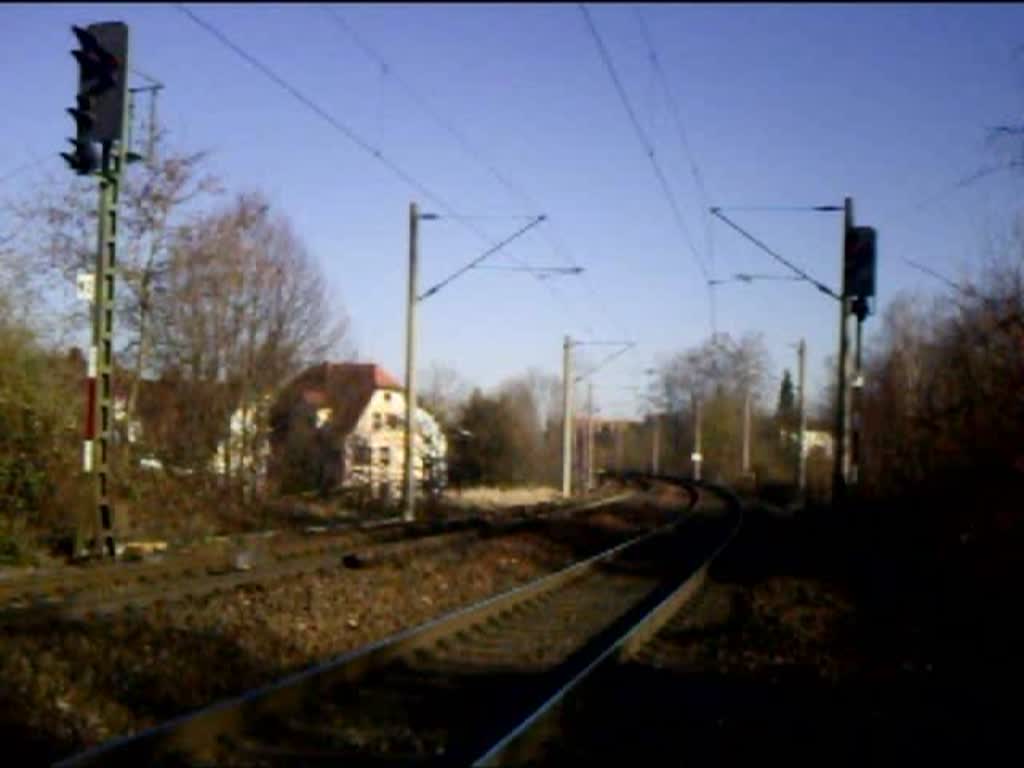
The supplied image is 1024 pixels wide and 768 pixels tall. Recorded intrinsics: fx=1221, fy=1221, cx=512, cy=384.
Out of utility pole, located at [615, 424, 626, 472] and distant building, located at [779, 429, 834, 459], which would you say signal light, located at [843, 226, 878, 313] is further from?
utility pole, located at [615, 424, 626, 472]

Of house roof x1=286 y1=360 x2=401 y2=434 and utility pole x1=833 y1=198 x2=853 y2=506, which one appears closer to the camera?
utility pole x1=833 y1=198 x2=853 y2=506

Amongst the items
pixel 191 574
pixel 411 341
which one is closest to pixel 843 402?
pixel 411 341

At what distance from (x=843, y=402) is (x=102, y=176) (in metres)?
18.9

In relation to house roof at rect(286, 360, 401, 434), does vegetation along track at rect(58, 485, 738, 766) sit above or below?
below

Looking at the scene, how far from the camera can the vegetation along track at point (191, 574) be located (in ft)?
47.1

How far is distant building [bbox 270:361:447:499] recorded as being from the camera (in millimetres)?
45344

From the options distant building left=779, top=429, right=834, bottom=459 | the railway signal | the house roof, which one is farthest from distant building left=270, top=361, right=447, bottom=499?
distant building left=779, top=429, right=834, bottom=459

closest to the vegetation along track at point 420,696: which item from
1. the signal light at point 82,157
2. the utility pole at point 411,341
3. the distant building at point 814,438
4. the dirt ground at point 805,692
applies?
the dirt ground at point 805,692

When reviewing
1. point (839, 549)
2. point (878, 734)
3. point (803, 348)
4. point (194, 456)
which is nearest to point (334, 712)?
point (878, 734)

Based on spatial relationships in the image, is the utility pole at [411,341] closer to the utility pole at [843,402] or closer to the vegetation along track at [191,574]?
the vegetation along track at [191,574]

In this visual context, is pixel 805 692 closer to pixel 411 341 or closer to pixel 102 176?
pixel 102 176

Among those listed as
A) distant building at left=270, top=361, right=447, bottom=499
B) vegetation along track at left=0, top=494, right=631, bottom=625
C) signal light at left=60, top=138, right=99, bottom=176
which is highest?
signal light at left=60, top=138, right=99, bottom=176

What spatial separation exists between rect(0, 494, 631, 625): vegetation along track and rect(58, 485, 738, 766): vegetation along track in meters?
3.74

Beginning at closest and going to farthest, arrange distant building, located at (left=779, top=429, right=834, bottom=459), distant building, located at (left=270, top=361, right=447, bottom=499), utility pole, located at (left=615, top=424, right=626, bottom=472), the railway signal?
the railway signal → distant building, located at (left=270, top=361, right=447, bottom=499) → distant building, located at (left=779, top=429, right=834, bottom=459) → utility pole, located at (left=615, top=424, right=626, bottom=472)
